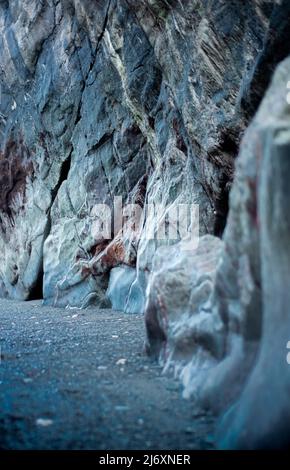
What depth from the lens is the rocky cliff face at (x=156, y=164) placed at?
413 centimetres

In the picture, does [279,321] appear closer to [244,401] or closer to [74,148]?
[244,401]

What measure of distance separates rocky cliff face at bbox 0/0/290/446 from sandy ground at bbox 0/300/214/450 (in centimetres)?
35

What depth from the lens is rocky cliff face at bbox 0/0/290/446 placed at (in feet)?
13.5

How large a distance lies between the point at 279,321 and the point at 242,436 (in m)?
0.89

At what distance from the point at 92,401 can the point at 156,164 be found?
38.0ft

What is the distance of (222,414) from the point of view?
13.6 feet

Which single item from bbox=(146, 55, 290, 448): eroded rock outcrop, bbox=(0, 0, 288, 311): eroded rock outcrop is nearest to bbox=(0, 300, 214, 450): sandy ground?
bbox=(146, 55, 290, 448): eroded rock outcrop

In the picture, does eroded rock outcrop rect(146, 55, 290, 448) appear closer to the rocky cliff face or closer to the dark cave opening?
the rocky cliff face

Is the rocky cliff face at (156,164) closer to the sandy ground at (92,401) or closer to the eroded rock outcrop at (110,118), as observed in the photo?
the eroded rock outcrop at (110,118)

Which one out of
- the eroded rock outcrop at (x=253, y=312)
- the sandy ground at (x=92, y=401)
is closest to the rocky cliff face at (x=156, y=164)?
the eroded rock outcrop at (x=253, y=312)

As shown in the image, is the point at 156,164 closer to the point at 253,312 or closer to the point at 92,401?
the point at 92,401

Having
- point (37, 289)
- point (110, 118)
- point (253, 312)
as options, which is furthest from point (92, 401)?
point (37, 289)

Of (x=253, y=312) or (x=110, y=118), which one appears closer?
(x=253, y=312)

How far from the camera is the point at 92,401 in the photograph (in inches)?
194
